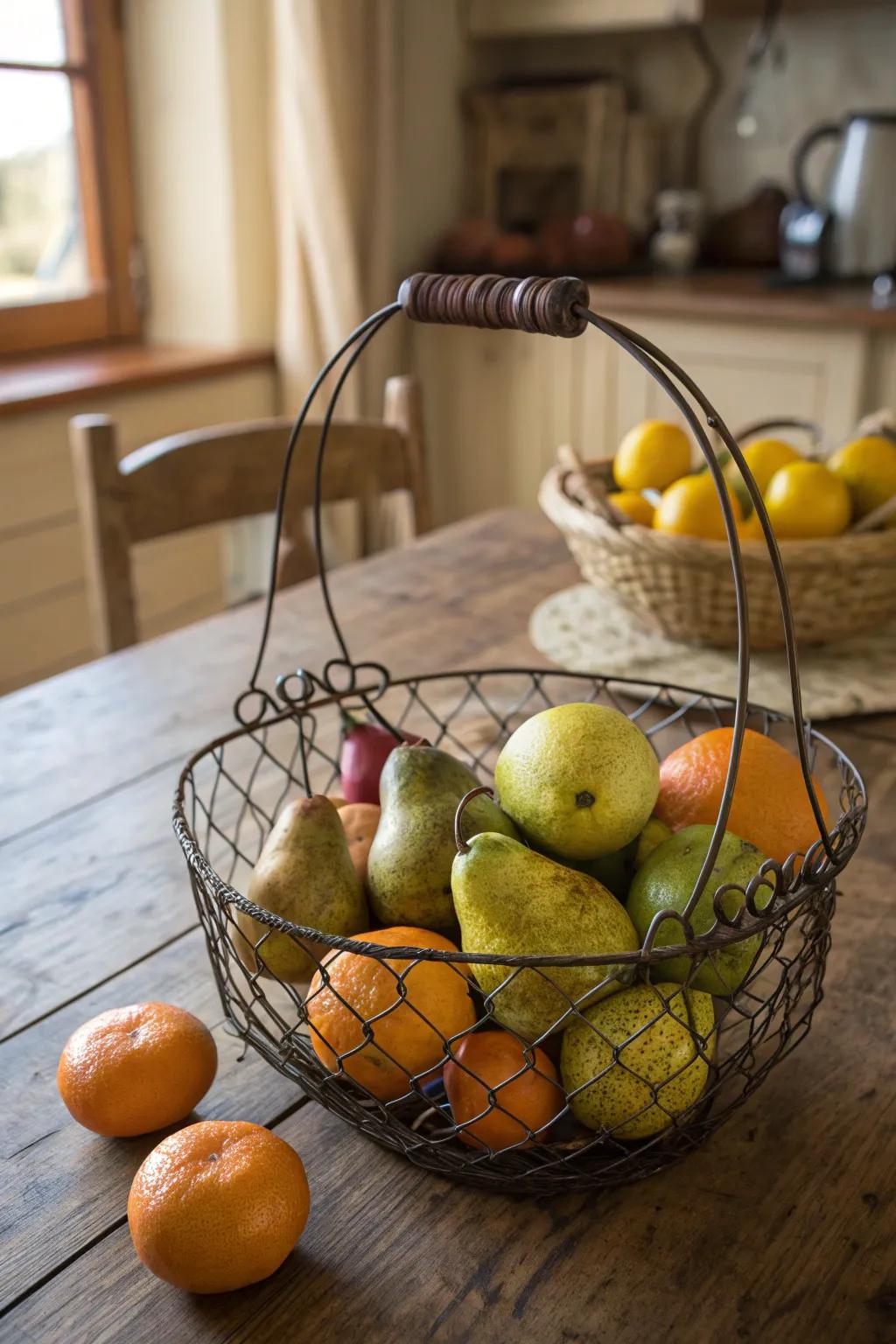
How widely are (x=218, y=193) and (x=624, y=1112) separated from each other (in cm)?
253

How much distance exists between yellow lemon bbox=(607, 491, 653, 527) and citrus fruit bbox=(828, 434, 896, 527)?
168 millimetres

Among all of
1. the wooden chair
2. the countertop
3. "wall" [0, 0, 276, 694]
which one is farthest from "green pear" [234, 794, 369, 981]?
the countertop

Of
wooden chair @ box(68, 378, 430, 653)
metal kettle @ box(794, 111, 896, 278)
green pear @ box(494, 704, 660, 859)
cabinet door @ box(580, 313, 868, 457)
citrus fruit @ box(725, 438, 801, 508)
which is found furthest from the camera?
metal kettle @ box(794, 111, 896, 278)

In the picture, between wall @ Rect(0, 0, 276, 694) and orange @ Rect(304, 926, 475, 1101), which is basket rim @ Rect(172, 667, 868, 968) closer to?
orange @ Rect(304, 926, 475, 1101)

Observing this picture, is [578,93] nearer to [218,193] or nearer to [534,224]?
[534,224]

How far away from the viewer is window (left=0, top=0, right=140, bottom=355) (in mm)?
2449

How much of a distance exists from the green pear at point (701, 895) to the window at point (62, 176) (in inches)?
92.1

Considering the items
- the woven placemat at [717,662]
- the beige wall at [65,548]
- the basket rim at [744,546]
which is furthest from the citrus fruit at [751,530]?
the beige wall at [65,548]

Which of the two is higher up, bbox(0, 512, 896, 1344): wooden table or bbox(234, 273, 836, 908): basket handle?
bbox(234, 273, 836, 908): basket handle

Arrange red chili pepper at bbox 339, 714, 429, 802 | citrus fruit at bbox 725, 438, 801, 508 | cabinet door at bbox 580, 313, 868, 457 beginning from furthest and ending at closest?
cabinet door at bbox 580, 313, 868, 457 → citrus fruit at bbox 725, 438, 801, 508 → red chili pepper at bbox 339, 714, 429, 802

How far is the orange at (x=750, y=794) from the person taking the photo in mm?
600

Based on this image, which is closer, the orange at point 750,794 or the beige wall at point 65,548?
the orange at point 750,794

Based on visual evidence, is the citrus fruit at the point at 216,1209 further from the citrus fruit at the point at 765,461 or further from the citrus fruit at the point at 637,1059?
the citrus fruit at the point at 765,461

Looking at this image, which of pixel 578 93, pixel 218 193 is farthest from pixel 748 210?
pixel 218 193
